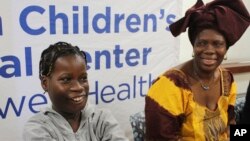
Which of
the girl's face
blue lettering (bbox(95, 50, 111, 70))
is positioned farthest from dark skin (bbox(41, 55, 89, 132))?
blue lettering (bbox(95, 50, 111, 70))

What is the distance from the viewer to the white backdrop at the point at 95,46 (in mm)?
1675

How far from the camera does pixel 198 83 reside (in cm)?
163

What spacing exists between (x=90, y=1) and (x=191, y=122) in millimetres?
832

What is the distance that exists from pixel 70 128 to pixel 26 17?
2.15 ft

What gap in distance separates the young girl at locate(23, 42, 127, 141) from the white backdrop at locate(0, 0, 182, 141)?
0.39 m

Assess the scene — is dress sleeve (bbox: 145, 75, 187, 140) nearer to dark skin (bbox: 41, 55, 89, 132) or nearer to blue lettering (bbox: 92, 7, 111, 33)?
dark skin (bbox: 41, 55, 89, 132)

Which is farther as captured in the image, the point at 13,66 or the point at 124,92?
the point at 124,92

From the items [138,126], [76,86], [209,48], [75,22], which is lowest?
[138,126]

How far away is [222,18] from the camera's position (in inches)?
59.2

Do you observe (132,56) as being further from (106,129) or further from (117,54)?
(106,129)

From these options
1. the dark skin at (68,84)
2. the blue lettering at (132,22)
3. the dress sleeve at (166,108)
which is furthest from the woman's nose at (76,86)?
the blue lettering at (132,22)

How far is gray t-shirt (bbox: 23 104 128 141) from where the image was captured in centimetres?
127

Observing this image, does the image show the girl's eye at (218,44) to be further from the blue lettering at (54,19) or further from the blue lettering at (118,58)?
the blue lettering at (54,19)

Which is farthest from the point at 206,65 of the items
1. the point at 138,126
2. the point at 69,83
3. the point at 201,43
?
the point at 69,83
